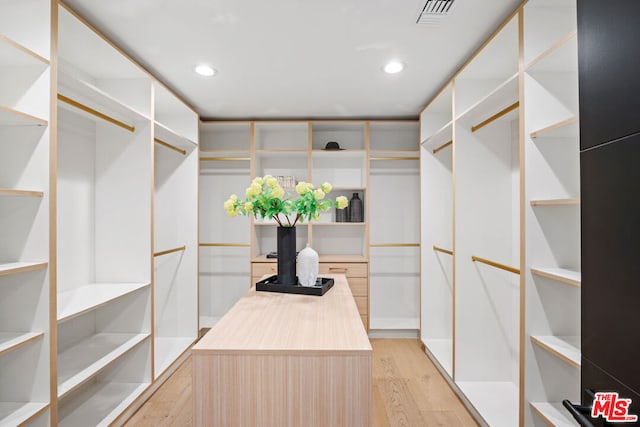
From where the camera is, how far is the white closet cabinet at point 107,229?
2.46 m

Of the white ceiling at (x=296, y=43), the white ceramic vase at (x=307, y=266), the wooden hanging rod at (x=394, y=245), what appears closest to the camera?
the white ceiling at (x=296, y=43)

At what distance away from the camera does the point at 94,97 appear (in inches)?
89.4

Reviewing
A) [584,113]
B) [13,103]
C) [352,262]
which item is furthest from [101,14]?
[352,262]

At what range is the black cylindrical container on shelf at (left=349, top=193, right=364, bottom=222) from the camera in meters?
4.11

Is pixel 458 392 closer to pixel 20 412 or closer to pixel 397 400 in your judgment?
pixel 397 400

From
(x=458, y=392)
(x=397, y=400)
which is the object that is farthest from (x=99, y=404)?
(x=458, y=392)

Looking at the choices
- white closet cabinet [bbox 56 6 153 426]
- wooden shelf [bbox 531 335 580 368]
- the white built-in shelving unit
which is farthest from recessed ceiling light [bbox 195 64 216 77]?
wooden shelf [bbox 531 335 580 368]

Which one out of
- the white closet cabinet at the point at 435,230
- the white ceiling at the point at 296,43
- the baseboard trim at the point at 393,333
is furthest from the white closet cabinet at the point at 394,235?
the white ceiling at the point at 296,43

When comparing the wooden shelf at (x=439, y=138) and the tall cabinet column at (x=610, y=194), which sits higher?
the wooden shelf at (x=439, y=138)

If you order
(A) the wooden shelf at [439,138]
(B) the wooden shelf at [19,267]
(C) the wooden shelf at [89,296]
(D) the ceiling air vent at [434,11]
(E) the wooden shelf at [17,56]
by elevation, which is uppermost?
(D) the ceiling air vent at [434,11]

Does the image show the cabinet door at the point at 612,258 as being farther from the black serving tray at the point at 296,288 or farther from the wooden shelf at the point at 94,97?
the wooden shelf at the point at 94,97

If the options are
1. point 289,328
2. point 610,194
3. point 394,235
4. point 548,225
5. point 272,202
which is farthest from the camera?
point 394,235

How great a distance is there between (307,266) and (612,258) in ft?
5.15

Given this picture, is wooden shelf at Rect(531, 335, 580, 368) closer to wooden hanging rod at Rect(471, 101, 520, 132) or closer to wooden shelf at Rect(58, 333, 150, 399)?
wooden hanging rod at Rect(471, 101, 520, 132)
